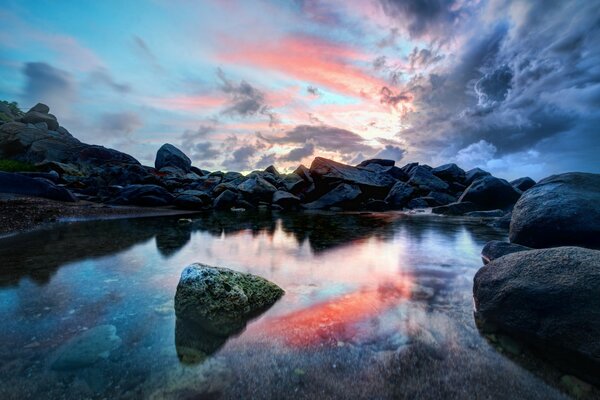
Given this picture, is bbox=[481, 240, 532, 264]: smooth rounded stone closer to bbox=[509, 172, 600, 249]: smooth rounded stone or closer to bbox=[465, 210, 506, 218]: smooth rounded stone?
bbox=[509, 172, 600, 249]: smooth rounded stone

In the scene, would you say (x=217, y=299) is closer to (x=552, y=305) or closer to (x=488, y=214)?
(x=552, y=305)

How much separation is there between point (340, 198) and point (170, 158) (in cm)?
2927

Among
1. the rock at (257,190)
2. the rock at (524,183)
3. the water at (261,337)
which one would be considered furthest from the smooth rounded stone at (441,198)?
the water at (261,337)

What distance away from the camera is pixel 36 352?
3428mm

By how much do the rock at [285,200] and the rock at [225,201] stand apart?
392 cm

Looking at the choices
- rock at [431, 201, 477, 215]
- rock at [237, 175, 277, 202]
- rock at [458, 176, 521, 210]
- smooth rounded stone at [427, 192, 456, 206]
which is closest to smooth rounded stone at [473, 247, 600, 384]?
rock at [431, 201, 477, 215]

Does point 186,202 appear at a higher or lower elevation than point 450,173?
lower

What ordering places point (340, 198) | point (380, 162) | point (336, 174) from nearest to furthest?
point (340, 198), point (336, 174), point (380, 162)

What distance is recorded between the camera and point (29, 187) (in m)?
16.3

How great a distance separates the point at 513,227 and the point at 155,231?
41.7 feet

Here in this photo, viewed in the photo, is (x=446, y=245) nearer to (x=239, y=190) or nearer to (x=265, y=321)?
(x=265, y=321)

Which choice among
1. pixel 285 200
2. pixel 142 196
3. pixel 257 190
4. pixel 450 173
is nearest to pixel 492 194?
pixel 450 173

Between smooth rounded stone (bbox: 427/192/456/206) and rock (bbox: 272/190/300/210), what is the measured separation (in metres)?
14.1

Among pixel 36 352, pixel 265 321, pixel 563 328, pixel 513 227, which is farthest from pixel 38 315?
pixel 513 227
